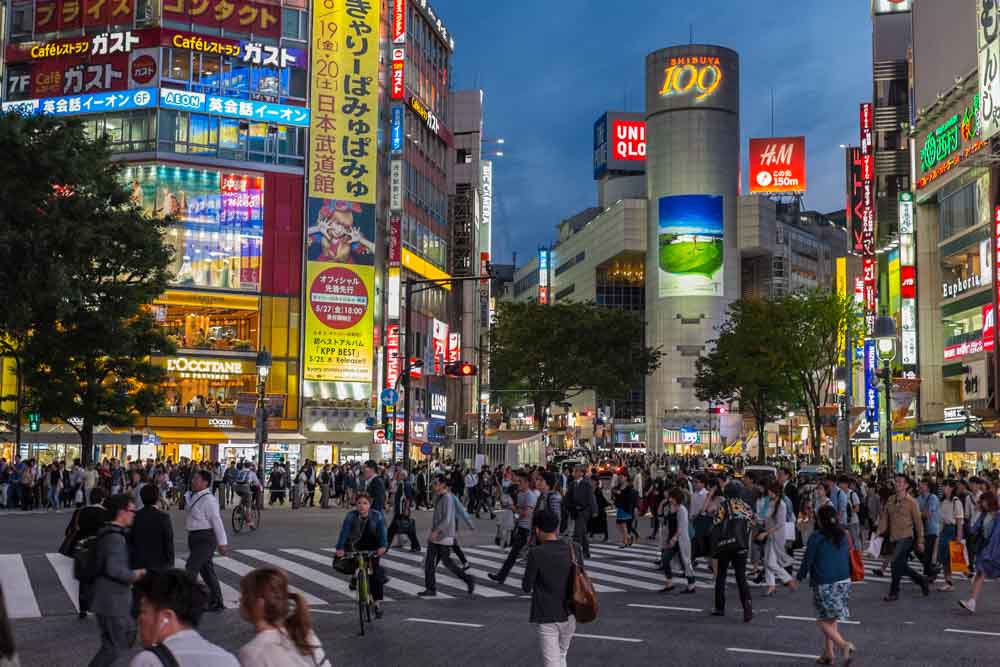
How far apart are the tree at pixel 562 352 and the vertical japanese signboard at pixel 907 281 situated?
14.2 metres

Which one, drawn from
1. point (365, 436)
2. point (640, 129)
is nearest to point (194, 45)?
point (365, 436)

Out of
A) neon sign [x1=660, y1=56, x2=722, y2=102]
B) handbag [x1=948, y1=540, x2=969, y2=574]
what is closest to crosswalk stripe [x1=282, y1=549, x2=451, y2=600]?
handbag [x1=948, y1=540, x2=969, y2=574]

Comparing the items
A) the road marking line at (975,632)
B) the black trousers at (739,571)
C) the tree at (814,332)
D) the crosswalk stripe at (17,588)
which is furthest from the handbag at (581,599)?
the tree at (814,332)

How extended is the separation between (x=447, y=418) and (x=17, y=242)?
6014cm

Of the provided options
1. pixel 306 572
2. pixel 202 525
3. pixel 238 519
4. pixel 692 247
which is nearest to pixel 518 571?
pixel 306 572

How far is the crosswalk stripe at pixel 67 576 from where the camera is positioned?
667 inches

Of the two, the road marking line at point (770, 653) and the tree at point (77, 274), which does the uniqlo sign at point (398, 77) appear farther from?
the road marking line at point (770, 653)

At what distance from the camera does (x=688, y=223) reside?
130375 mm

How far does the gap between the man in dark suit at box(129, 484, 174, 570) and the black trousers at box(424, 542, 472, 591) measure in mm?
5652

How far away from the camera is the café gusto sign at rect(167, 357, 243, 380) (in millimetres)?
61656

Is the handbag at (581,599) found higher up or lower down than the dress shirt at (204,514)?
lower down

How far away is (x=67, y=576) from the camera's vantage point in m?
19.6

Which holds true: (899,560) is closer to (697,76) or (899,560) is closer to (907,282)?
(907,282)

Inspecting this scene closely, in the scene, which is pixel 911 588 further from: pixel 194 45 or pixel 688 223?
pixel 688 223
